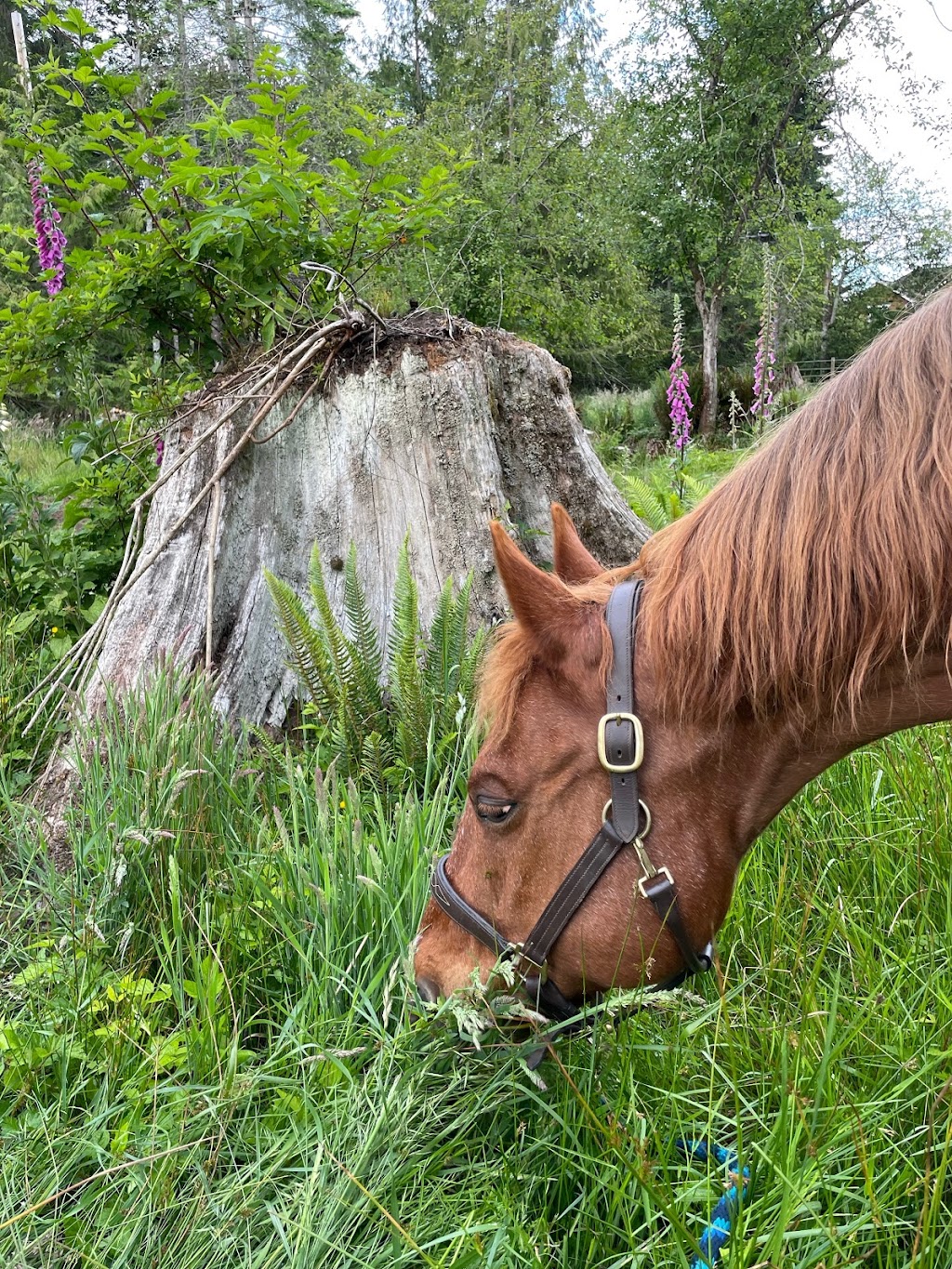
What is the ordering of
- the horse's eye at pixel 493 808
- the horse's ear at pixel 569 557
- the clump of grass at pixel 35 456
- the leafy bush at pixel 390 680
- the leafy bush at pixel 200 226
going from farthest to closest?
the clump of grass at pixel 35 456
the leafy bush at pixel 200 226
the leafy bush at pixel 390 680
the horse's ear at pixel 569 557
the horse's eye at pixel 493 808

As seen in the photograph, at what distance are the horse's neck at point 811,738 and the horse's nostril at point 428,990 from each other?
2.14 feet

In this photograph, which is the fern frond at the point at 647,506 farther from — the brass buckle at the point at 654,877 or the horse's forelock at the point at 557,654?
the brass buckle at the point at 654,877

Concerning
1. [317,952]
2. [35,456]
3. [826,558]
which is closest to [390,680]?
[317,952]

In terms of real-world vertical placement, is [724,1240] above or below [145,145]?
below

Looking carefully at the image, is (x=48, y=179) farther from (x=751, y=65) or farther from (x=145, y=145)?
(x=751, y=65)

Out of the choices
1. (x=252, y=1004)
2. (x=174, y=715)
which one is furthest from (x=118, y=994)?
(x=174, y=715)

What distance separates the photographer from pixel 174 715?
2.33m

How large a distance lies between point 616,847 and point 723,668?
366mm

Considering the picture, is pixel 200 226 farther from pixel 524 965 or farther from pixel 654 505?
pixel 524 965

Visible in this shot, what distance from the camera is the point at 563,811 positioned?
1.38 metres

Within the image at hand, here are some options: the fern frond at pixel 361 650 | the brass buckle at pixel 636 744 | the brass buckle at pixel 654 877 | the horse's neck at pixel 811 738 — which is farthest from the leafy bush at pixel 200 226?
the brass buckle at pixel 654 877

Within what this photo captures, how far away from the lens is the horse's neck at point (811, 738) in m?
1.25

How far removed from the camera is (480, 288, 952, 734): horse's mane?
1.13 m

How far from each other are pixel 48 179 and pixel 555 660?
3151 mm
